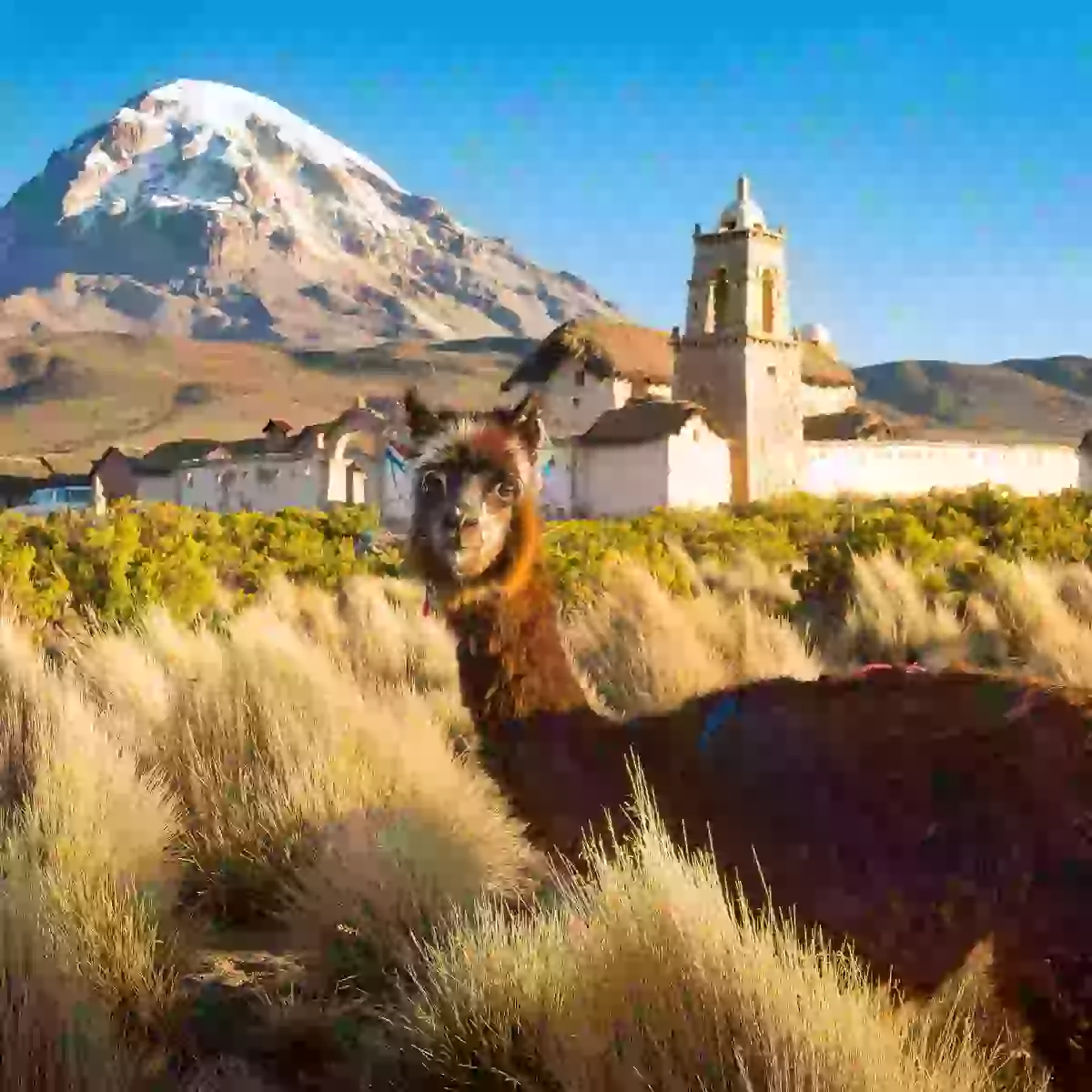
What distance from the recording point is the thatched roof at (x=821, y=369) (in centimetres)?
6088

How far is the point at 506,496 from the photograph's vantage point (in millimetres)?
4309

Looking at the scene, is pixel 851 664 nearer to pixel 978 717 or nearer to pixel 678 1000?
pixel 978 717

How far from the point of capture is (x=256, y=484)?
152 ft

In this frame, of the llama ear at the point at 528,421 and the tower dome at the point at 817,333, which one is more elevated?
the tower dome at the point at 817,333

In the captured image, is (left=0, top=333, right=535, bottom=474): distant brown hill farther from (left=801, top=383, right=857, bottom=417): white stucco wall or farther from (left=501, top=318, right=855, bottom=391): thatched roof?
(left=801, top=383, right=857, bottom=417): white stucco wall

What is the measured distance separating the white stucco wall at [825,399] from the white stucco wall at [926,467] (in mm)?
10238

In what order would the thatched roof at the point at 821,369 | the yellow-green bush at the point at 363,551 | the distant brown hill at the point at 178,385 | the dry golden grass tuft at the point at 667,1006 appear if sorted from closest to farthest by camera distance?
1. the dry golden grass tuft at the point at 667,1006
2. the yellow-green bush at the point at 363,551
3. the thatched roof at the point at 821,369
4. the distant brown hill at the point at 178,385

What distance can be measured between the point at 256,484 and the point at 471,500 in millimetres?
43496

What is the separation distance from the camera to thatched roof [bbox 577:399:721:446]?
4103 centimetres

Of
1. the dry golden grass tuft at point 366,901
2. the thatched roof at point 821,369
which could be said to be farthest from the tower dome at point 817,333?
the dry golden grass tuft at point 366,901

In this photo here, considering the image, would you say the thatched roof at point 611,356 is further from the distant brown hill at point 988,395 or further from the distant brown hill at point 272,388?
the distant brown hill at point 988,395

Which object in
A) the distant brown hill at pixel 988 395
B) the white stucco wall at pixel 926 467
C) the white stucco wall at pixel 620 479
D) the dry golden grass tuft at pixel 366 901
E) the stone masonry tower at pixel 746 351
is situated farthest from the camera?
the distant brown hill at pixel 988 395

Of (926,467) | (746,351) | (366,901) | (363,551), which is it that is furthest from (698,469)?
(366,901)

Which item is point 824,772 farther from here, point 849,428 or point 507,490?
point 849,428
